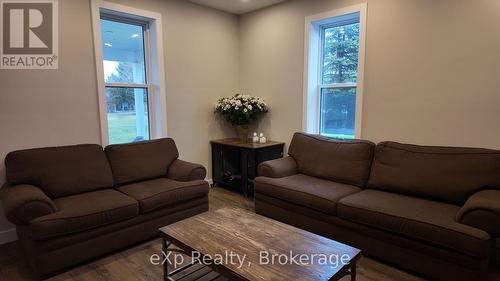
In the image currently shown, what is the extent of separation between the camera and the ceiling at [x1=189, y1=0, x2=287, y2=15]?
3.79m

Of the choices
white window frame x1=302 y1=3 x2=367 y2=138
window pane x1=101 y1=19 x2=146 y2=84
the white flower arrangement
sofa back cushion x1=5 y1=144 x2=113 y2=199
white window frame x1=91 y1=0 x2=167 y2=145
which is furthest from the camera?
the white flower arrangement

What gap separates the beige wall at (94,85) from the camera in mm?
2654

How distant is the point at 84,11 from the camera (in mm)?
2920

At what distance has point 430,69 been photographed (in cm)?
271

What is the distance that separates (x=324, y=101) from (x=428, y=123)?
1.28m

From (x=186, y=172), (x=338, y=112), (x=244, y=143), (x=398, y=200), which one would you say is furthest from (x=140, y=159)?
(x=398, y=200)

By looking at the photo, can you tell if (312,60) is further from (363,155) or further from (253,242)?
(253,242)

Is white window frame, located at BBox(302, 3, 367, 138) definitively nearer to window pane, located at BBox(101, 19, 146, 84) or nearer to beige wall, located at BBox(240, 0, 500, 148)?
beige wall, located at BBox(240, 0, 500, 148)

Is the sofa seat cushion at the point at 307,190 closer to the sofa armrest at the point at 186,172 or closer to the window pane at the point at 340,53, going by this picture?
the sofa armrest at the point at 186,172

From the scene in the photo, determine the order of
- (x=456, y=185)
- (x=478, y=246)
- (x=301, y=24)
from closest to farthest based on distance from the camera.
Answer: (x=478, y=246)
(x=456, y=185)
(x=301, y=24)

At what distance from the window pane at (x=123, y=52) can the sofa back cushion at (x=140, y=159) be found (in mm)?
863

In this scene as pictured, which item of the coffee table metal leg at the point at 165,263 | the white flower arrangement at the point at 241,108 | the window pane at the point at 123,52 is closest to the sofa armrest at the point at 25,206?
the coffee table metal leg at the point at 165,263

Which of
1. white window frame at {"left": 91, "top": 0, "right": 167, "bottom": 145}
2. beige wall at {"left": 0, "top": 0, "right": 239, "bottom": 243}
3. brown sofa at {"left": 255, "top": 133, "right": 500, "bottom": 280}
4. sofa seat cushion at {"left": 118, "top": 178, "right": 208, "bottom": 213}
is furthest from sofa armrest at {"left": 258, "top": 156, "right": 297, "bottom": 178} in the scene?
white window frame at {"left": 91, "top": 0, "right": 167, "bottom": 145}

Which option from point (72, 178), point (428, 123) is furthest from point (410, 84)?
point (72, 178)
